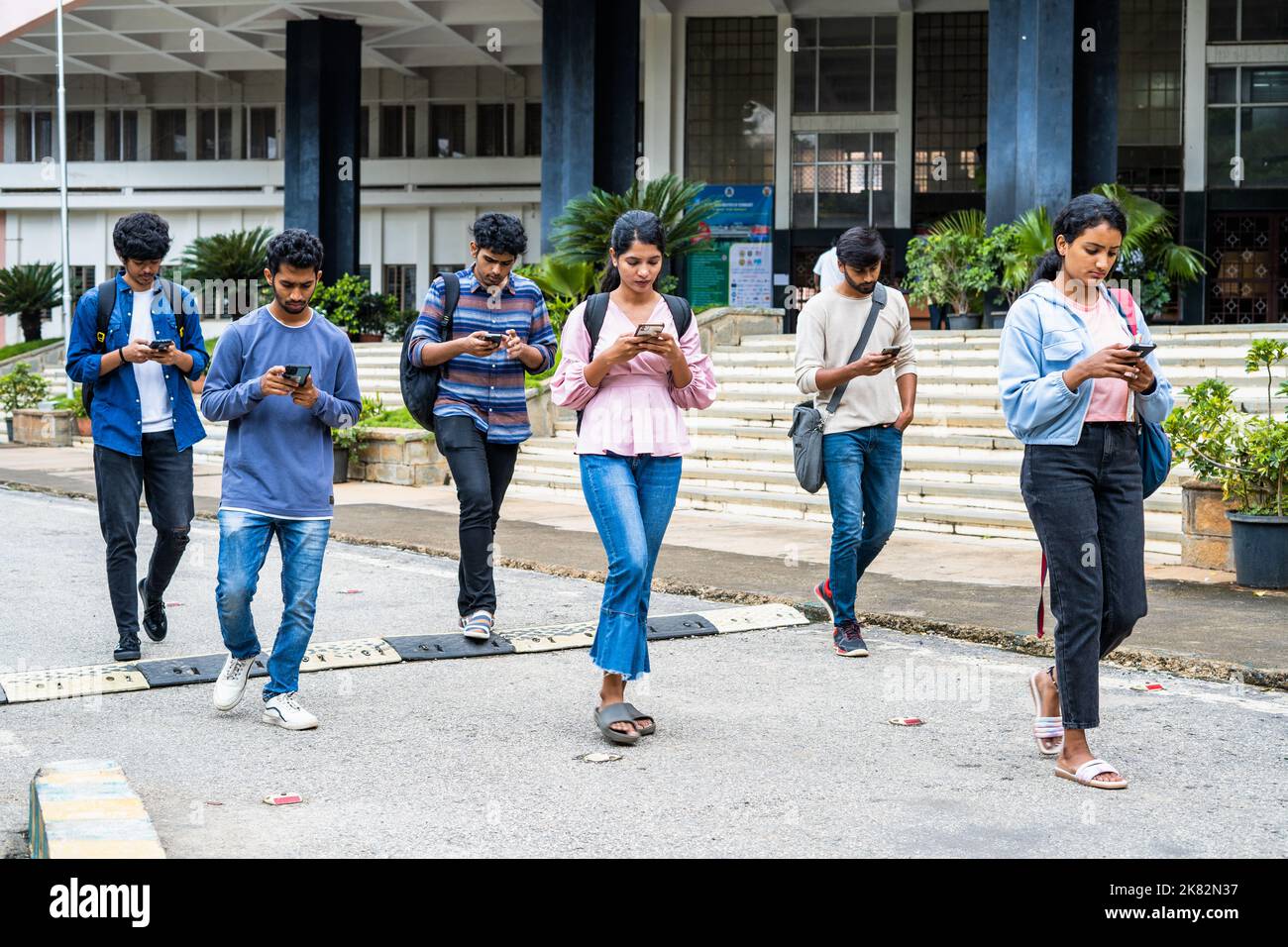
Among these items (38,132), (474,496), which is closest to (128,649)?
(474,496)

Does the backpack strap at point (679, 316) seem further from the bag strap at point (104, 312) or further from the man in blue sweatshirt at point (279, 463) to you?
the bag strap at point (104, 312)

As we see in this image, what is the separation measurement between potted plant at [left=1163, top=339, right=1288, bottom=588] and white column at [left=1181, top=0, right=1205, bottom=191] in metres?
19.5

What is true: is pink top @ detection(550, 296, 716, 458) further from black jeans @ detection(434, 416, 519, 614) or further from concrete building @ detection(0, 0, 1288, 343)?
concrete building @ detection(0, 0, 1288, 343)

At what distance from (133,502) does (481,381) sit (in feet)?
5.49

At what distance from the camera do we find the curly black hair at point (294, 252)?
5.75 meters

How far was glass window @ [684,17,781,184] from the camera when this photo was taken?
30.7 m

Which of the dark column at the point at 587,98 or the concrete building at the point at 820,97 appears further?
the dark column at the point at 587,98

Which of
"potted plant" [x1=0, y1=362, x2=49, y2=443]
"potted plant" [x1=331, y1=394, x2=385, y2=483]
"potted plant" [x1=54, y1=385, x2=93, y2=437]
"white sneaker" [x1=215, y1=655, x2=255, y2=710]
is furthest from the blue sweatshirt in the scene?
"potted plant" [x1=0, y1=362, x2=49, y2=443]

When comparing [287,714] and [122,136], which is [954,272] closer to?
[287,714]

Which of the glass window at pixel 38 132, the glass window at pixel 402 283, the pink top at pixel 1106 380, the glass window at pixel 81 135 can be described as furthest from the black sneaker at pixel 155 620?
the glass window at pixel 38 132

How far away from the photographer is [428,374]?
24.2 ft

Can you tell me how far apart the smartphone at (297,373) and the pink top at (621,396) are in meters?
0.89
